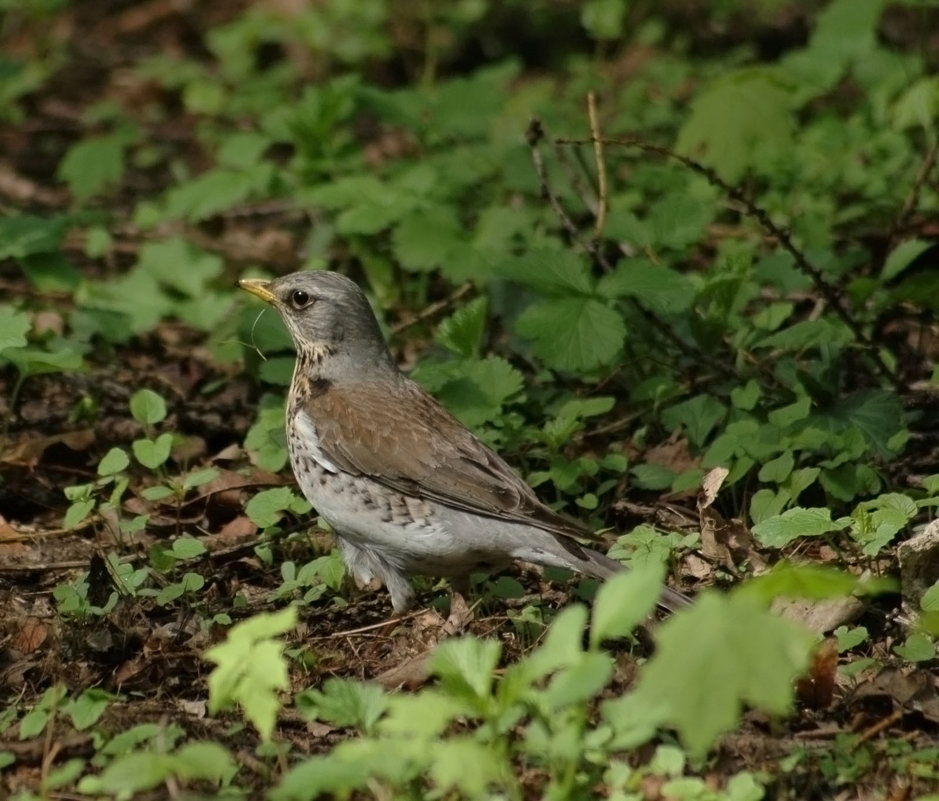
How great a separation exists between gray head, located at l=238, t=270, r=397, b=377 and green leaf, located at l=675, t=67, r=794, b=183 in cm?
203

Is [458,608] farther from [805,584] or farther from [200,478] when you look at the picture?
[805,584]

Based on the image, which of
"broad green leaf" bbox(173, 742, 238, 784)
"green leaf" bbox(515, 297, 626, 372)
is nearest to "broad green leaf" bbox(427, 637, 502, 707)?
"broad green leaf" bbox(173, 742, 238, 784)

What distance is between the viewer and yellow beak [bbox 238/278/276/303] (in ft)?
23.0

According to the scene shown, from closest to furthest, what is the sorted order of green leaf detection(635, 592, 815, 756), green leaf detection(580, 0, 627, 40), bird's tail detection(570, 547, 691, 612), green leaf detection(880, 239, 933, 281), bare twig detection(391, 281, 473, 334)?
1. green leaf detection(635, 592, 815, 756)
2. bird's tail detection(570, 547, 691, 612)
3. green leaf detection(880, 239, 933, 281)
4. bare twig detection(391, 281, 473, 334)
5. green leaf detection(580, 0, 627, 40)

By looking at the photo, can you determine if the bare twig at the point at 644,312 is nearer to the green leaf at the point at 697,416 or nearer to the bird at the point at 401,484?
the green leaf at the point at 697,416

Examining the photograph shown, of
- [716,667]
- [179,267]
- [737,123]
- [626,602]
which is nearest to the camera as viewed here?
[716,667]

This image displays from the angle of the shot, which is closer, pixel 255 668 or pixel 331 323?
pixel 255 668

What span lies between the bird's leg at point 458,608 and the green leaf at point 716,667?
88.3 inches

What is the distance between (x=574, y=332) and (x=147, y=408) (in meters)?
1.93

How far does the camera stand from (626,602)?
156 inches

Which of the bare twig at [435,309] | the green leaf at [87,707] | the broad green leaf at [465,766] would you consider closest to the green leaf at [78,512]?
the green leaf at [87,707]

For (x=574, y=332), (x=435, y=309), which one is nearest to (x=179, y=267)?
(x=435, y=309)

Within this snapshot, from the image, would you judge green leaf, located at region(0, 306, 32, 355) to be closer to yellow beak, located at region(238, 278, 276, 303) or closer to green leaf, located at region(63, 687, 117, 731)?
yellow beak, located at region(238, 278, 276, 303)

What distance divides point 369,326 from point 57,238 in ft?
7.57
